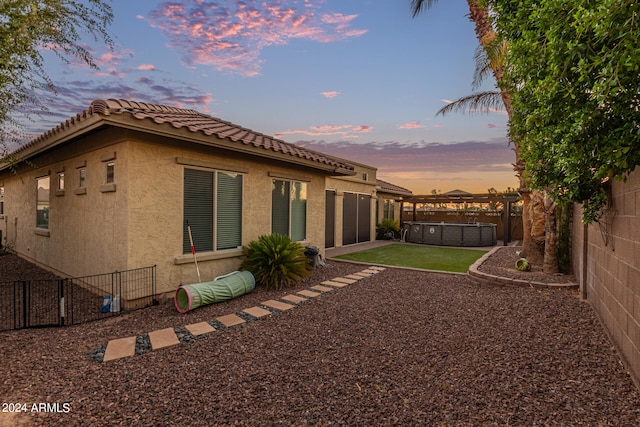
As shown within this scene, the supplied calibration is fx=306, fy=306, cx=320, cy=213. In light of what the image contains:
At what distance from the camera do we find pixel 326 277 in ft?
25.6

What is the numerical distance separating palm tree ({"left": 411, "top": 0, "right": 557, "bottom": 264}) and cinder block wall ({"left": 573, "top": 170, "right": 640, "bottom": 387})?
11.2 ft

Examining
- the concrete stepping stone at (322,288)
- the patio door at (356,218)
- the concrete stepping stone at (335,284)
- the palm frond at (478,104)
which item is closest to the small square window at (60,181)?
the concrete stepping stone at (322,288)

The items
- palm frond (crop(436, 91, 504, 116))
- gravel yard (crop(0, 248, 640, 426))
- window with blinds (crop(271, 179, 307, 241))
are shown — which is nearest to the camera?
gravel yard (crop(0, 248, 640, 426))

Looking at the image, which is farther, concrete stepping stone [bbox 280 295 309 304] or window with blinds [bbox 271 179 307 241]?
window with blinds [bbox 271 179 307 241]

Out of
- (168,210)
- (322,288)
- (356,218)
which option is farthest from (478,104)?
(168,210)

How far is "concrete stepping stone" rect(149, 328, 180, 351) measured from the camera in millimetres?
3904

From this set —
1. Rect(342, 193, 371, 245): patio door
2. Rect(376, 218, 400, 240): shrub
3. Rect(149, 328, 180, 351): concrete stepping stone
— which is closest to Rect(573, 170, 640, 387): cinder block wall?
Rect(149, 328, 180, 351): concrete stepping stone

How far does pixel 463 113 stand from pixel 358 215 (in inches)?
252

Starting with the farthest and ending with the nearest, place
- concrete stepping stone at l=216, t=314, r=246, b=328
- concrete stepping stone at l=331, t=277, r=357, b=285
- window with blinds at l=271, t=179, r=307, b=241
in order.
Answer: window with blinds at l=271, t=179, r=307, b=241
concrete stepping stone at l=331, t=277, r=357, b=285
concrete stepping stone at l=216, t=314, r=246, b=328

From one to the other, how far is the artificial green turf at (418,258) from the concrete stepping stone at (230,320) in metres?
5.93

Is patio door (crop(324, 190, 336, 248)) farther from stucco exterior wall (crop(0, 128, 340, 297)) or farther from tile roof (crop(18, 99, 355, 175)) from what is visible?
stucco exterior wall (crop(0, 128, 340, 297))

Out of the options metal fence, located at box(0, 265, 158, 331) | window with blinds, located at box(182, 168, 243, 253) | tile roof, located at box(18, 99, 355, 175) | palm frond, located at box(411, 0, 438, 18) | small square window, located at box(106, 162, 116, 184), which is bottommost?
metal fence, located at box(0, 265, 158, 331)

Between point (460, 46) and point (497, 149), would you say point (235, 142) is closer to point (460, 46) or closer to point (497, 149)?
point (460, 46)

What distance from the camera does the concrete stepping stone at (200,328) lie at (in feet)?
14.2
